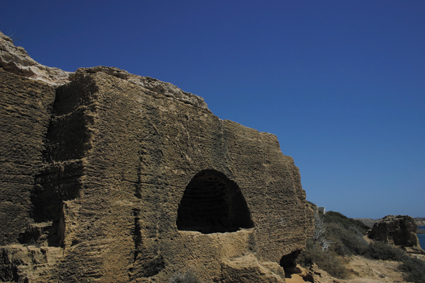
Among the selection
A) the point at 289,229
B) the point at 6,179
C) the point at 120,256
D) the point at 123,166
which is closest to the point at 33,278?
the point at 120,256

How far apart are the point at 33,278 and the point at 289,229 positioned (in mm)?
4955

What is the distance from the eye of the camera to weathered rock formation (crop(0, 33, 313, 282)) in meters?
3.48

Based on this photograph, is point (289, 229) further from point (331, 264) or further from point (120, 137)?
point (120, 137)

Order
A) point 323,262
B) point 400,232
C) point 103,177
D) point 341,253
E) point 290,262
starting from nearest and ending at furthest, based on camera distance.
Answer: point 103,177 < point 290,262 < point 323,262 < point 341,253 < point 400,232

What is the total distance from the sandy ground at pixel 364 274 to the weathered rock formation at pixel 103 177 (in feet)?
8.29

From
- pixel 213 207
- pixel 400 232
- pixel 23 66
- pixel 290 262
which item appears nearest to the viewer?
pixel 23 66

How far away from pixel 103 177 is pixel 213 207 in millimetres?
3064

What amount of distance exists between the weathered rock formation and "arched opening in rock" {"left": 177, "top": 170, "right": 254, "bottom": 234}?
1.30ft

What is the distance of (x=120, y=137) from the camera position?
4.04 m

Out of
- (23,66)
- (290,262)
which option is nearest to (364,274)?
(290,262)

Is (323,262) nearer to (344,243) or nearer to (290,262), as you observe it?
(290,262)

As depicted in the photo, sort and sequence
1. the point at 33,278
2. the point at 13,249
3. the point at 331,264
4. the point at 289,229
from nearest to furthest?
the point at 33,278
the point at 13,249
the point at 289,229
the point at 331,264

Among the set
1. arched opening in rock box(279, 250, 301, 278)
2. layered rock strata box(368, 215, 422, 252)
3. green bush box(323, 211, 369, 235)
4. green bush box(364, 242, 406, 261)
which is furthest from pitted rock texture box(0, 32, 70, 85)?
green bush box(323, 211, 369, 235)

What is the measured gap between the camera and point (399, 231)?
15.8 metres
